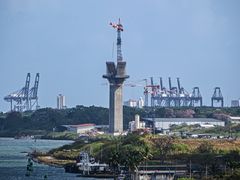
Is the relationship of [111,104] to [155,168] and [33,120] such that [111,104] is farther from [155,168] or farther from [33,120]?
[155,168]

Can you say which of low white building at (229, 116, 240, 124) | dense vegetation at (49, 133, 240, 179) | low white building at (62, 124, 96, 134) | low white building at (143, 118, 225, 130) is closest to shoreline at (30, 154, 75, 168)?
dense vegetation at (49, 133, 240, 179)

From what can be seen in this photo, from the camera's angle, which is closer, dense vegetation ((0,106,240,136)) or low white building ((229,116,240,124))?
low white building ((229,116,240,124))

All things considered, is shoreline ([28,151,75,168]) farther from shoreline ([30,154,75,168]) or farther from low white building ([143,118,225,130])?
low white building ([143,118,225,130])

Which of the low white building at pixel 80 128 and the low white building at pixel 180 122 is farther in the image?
the low white building at pixel 80 128

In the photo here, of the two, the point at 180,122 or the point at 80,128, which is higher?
the point at 180,122

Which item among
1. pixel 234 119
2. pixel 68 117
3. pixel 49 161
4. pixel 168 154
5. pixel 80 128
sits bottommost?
pixel 49 161

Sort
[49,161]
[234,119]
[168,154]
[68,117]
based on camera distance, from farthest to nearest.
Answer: [68,117] → [234,119] → [49,161] → [168,154]

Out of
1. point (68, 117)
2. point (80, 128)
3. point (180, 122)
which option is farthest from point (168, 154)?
point (68, 117)

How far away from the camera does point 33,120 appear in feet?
593

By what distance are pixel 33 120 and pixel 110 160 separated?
11310 cm

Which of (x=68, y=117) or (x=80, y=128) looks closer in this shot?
(x=80, y=128)

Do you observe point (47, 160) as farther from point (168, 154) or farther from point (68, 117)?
point (68, 117)

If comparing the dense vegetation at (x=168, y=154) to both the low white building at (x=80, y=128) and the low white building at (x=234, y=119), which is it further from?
the low white building at (x=234, y=119)

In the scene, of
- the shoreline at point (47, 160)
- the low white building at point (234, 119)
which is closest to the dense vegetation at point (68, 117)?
the low white building at point (234, 119)
